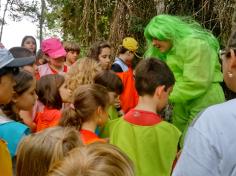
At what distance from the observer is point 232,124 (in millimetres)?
1688

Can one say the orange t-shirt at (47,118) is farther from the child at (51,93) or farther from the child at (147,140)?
the child at (147,140)

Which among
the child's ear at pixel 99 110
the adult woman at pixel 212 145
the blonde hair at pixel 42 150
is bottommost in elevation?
the child's ear at pixel 99 110

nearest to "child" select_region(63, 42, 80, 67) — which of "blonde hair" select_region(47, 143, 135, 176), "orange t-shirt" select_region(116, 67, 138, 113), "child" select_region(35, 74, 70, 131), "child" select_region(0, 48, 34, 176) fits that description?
"orange t-shirt" select_region(116, 67, 138, 113)

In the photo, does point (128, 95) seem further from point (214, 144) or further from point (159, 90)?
point (214, 144)

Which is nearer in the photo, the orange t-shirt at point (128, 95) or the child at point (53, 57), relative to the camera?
the orange t-shirt at point (128, 95)

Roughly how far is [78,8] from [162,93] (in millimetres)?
5123

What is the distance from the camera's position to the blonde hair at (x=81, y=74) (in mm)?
3881

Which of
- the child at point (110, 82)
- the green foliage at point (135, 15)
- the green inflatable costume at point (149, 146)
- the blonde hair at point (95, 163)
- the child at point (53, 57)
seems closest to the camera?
the blonde hair at point (95, 163)

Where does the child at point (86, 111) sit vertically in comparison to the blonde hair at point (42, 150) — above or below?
below

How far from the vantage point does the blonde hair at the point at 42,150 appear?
6.56 ft

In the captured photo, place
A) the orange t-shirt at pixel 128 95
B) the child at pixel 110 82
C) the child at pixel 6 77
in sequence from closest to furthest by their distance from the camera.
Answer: the child at pixel 6 77 → the child at pixel 110 82 → the orange t-shirt at pixel 128 95

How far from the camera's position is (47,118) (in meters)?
3.90

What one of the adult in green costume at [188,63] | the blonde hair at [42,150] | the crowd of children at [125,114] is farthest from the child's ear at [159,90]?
the blonde hair at [42,150]

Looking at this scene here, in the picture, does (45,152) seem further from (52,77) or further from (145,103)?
(52,77)
